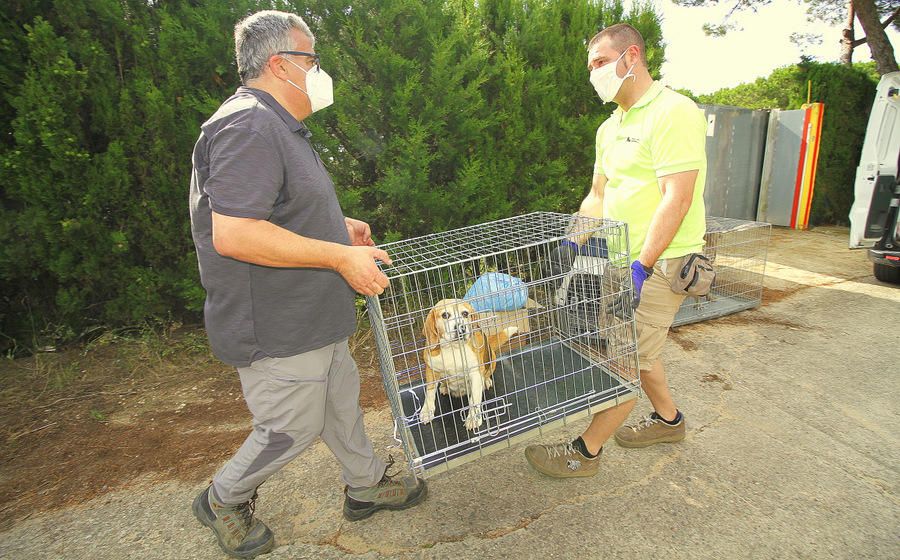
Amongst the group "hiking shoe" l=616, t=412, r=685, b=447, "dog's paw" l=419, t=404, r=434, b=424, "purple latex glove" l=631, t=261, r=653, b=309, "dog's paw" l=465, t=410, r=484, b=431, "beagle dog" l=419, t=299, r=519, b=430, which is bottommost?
"hiking shoe" l=616, t=412, r=685, b=447

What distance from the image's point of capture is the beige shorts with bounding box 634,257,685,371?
234 centimetres

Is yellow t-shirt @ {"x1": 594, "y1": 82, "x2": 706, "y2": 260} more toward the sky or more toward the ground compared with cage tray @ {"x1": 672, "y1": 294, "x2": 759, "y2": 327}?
more toward the sky

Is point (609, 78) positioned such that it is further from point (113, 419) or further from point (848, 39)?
point (848, 39)

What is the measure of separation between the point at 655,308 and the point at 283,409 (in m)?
1.79

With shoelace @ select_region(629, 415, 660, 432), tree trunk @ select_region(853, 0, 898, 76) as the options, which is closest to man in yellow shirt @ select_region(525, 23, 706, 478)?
shoelace @ select_region(629, 415, 660, 432)

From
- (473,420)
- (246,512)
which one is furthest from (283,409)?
Result: (473,420)

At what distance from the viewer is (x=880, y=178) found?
554cm

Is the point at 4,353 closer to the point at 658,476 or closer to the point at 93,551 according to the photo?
the point at 93,551

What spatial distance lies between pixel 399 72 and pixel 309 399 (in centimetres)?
308

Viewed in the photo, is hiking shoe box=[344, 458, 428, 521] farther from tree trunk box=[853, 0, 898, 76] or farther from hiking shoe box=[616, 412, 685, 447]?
tree trunk box=[853, 0, 898, 76]

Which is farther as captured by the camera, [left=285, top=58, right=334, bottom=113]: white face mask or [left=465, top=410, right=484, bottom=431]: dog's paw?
[left=465, top=410, right=484, bottom=431]: dog's paw

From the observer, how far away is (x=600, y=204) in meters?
2.75

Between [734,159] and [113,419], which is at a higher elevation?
[734,159]

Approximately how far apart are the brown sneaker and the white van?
4951 mm
